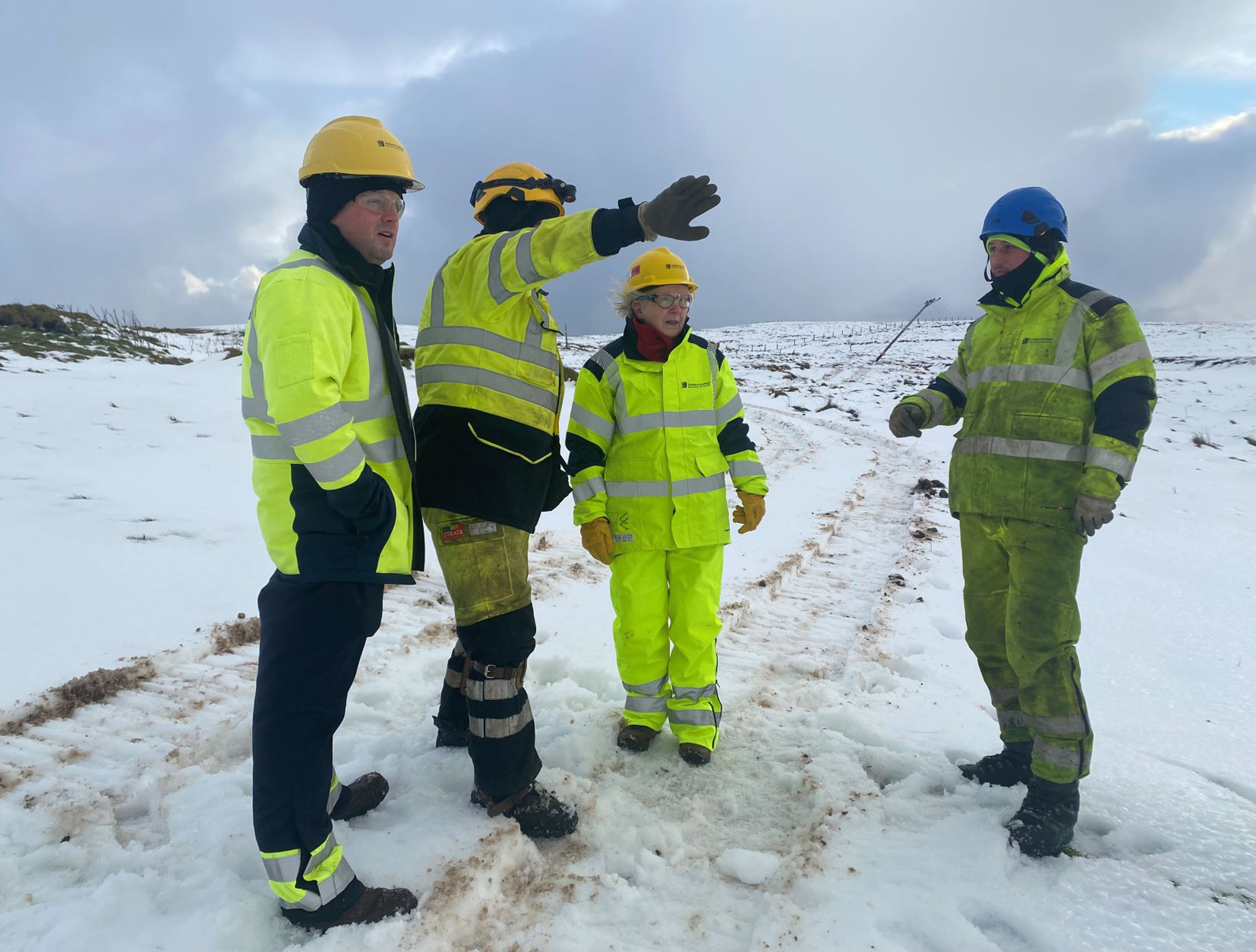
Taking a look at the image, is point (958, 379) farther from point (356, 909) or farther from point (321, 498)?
point (356, 909)

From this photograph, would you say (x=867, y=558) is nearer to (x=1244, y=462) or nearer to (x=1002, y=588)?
(x=1002, y=588)

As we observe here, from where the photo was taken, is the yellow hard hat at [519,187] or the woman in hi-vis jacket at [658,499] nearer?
the yellow hard hat at [519,187]

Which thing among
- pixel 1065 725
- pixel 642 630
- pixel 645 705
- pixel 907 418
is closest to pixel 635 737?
pixel 645 705

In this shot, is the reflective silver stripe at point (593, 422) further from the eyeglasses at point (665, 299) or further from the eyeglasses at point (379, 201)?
the eyeglasses at point (379, 201)

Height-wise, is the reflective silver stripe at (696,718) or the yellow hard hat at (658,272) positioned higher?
the yellow hard hat at (658,272)

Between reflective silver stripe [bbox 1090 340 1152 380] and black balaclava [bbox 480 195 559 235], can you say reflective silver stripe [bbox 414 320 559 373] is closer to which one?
black balaclava [bbox 480 195 559 235]

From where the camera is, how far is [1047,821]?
2.33 metres

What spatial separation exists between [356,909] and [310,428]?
4.73 feet

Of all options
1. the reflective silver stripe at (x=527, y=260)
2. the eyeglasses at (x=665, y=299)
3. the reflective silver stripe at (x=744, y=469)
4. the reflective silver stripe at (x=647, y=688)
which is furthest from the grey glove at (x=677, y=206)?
the reflective silver stripe at (x=647, y=688)

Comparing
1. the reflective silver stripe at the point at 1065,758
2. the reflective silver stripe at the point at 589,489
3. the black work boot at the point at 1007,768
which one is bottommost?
the black work boot at the point at 1007,768

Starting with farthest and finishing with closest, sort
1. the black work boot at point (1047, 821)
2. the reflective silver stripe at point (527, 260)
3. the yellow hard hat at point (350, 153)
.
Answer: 1. the black work boot at point (1047, 821)
2. the reflective silver stripe at point (527, 260)
3. the yellow hard hat at point (350, 153)

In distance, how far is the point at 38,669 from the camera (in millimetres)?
3271

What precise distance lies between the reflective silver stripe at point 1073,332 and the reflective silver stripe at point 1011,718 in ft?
4.72

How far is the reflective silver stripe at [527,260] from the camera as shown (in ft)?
7.21
